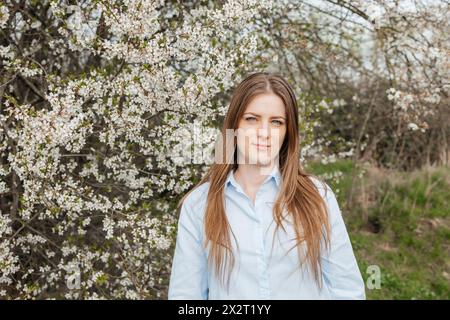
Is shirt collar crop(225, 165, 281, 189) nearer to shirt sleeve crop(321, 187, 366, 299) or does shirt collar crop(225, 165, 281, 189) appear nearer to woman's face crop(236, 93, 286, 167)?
woman's face crop(236, 93, 286, 167)

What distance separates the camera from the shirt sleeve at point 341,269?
1780mm

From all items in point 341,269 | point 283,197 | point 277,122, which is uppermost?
point 277,122

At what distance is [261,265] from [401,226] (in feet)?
13.0

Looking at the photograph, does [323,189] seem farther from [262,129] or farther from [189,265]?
[189,265]

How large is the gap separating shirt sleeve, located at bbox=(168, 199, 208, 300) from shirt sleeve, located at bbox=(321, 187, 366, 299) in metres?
0.46

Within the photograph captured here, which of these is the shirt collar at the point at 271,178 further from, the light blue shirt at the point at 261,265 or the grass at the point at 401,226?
the grass at the point at 401,226

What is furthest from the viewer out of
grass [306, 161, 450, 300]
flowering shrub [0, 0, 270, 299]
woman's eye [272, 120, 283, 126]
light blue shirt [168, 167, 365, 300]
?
grass [306, 161, 450, 300]

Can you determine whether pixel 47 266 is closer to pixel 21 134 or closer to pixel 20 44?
pixel 21 134

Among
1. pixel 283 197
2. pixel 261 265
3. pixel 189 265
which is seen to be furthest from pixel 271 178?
pixel 189 265

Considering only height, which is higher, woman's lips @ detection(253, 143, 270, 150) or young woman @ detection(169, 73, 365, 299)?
woman's lips @ detection(253, 143, 270, 150)

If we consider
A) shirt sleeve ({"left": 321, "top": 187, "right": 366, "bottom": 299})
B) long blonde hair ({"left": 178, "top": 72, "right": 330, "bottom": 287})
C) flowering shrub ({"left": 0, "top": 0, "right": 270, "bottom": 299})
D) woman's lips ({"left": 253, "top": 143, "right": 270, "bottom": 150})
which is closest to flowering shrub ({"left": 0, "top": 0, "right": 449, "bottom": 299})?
flowering shrub ({"left": 0, "top": 0, "right": 270, "bottom": 299})

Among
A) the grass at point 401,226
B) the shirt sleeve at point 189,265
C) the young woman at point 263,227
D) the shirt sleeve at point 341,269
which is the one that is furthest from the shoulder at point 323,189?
the grass at point 401,226

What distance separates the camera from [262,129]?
1.85 metres

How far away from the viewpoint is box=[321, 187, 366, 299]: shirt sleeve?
1.78 meters
